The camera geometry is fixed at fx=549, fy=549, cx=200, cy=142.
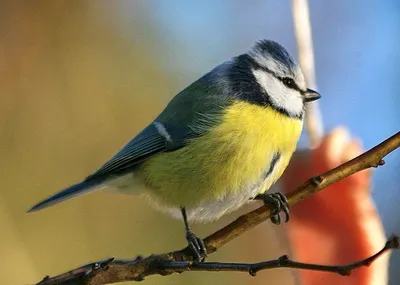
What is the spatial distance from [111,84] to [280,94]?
25.4 inches

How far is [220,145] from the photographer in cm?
60

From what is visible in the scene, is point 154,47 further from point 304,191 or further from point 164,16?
point 304,191

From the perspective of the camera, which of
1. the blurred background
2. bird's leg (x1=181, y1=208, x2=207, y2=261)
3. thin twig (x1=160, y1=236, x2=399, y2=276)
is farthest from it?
the blurred background

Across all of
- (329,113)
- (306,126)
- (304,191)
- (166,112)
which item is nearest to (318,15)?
(329,113)

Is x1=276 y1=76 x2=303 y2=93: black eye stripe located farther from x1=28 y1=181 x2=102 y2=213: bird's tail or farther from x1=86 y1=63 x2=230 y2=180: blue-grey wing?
x1=28 y1=181 x2=102 y2=213: bird's tail

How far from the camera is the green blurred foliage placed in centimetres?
110

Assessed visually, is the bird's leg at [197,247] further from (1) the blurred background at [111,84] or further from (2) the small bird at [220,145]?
(1) the blurred background at [111,84]

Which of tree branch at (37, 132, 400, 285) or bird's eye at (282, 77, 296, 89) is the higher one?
bird's eye at (282, 77, 296, 89)

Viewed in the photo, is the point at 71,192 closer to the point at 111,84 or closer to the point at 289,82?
the point at 289,82

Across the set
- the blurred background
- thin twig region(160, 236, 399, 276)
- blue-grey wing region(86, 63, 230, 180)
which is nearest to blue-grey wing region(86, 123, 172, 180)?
blue-grey wing region(86, 63, 230, 180)

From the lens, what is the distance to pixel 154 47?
4.05ft

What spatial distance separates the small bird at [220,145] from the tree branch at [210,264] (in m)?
0.04

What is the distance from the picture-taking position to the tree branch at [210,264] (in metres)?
0.40

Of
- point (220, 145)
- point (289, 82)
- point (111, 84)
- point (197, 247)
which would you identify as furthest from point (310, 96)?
point (111, 84)
